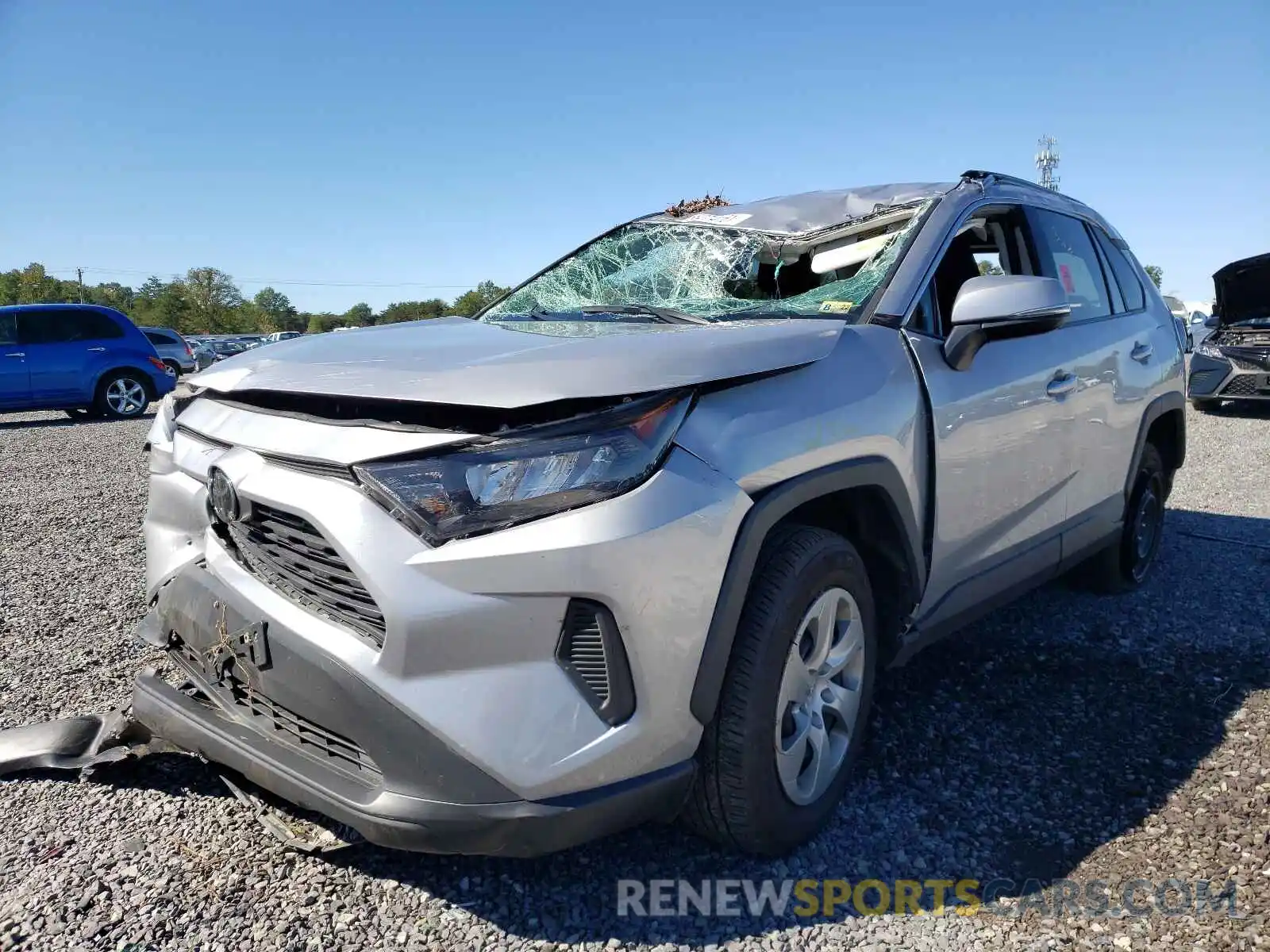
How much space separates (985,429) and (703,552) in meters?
1.41

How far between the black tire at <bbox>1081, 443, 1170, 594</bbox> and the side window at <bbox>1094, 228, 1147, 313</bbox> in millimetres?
688

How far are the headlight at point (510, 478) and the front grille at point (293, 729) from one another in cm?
50

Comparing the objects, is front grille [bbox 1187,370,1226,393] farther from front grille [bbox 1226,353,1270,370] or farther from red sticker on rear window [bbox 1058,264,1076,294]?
red sticker on rear window [bbox 1058,264,1076,294]

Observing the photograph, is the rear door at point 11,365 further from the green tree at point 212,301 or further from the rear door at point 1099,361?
the green tree at point 212,301

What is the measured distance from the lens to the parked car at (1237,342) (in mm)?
11062

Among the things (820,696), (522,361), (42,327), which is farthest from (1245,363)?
(42,327)

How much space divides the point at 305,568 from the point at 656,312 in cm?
132

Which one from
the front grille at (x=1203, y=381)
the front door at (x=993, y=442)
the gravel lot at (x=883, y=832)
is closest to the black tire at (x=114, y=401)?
the gravel lot at (x=883, y=832)

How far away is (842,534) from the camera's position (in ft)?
8.16

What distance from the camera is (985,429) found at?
282 cm

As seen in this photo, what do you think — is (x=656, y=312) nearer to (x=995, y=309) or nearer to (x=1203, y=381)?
(x=995, y=309)

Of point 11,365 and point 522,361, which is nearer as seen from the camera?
point 522,361

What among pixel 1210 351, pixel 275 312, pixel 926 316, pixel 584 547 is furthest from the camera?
pixel 275 312

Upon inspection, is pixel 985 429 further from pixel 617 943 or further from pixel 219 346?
pixel 219 346
